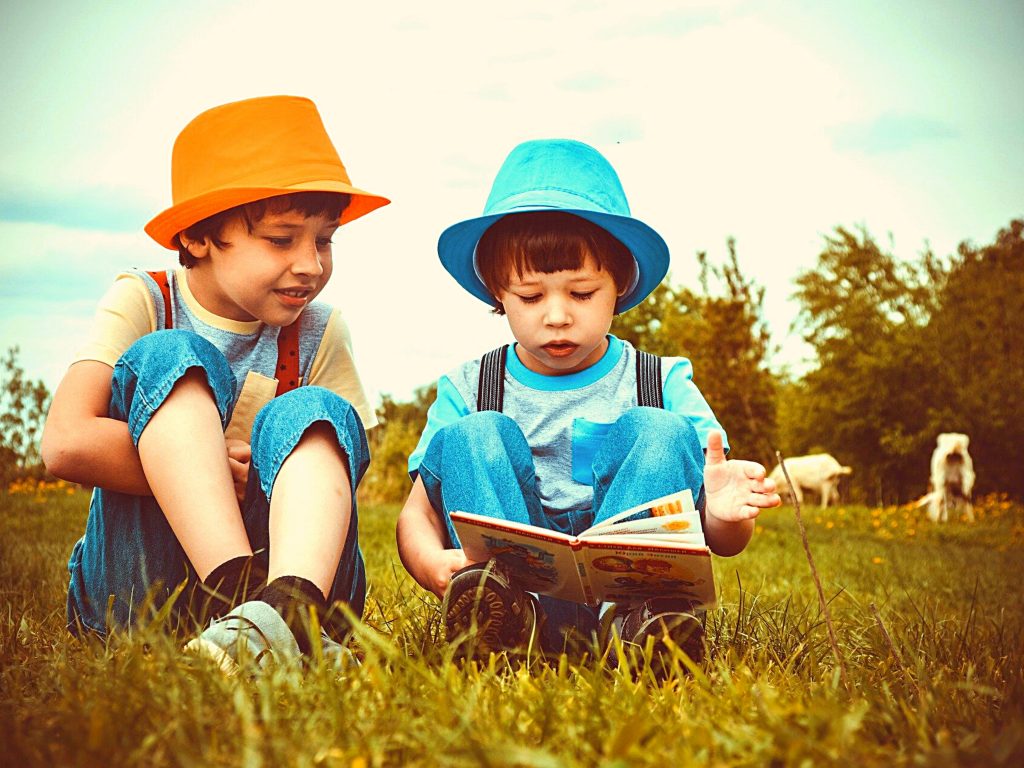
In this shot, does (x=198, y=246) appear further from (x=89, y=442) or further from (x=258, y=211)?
(x=89, y=442)

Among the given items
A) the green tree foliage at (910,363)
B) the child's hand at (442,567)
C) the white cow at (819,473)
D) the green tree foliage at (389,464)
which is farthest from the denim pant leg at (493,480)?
the green tree foliage at (910,363)

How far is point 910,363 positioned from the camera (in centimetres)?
1628

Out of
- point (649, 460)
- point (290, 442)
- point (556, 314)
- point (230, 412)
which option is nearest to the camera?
point (290, 442)

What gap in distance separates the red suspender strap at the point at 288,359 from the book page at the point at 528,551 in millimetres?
753

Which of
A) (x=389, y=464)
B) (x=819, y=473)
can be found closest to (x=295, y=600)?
(x=389, y=464)

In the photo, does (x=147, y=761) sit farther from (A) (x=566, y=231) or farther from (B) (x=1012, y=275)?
(B) (x=1012, y=275)

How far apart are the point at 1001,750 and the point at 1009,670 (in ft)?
3.56

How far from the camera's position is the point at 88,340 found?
2.16 metres

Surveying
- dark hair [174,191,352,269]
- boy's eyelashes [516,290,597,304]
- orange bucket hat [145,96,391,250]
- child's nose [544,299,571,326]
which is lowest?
child's nose [544,299,571,326]

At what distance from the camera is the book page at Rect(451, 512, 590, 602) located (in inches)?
71.2

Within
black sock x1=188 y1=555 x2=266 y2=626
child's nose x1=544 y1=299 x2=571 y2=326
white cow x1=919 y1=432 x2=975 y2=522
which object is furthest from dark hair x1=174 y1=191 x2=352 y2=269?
white cow x1=919 y1=432 x2=975 y2=522

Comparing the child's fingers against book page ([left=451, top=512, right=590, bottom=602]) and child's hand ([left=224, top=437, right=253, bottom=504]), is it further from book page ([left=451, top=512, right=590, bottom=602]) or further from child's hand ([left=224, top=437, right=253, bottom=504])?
child's hand ([left=224, top=437, right=253, bottom=504])

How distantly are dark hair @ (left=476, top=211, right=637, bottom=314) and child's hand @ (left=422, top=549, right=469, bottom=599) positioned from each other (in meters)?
0.73

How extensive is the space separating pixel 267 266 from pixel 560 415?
829 mm
